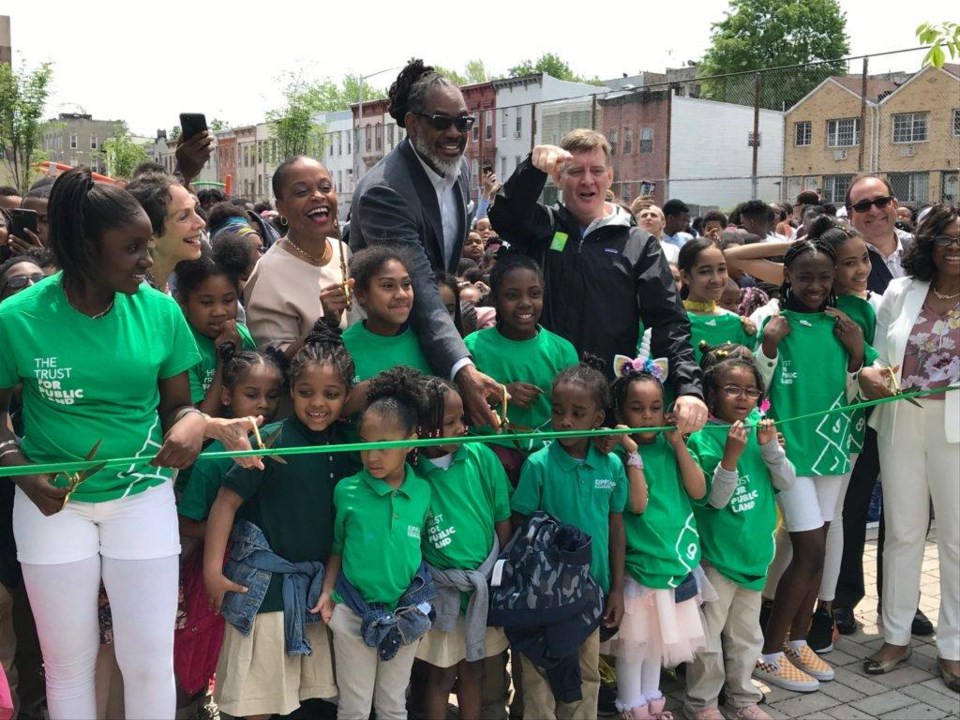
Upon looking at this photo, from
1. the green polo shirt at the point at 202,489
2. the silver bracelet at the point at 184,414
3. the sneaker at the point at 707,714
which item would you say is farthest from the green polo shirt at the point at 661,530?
the silver bracelet at the point at 184,414

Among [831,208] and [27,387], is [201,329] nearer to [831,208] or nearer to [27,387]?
[27,387]

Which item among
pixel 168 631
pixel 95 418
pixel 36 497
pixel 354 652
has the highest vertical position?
pixel 95 418

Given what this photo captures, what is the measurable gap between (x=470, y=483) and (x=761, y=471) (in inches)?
55.9

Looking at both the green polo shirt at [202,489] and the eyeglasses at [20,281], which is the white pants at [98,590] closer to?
the green polo shirt at [202,489]

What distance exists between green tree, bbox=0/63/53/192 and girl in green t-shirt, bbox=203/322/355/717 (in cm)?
2292

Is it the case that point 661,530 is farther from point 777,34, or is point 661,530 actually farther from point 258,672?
point 777,34

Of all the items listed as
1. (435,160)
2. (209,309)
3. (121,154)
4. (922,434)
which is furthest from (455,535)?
(121,154)

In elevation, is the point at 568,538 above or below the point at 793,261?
below

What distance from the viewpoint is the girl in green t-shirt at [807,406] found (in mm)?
4723

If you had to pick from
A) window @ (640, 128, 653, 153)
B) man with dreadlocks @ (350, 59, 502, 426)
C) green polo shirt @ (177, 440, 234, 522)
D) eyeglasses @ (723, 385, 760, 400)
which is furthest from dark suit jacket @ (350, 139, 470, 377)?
window @ (640, 128, 653, 153)

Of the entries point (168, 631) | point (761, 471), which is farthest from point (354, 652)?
point (761, 471)

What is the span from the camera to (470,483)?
3.91 metres

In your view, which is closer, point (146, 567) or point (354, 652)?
point (146, 567)

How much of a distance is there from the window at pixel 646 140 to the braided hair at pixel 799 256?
19115 mm
